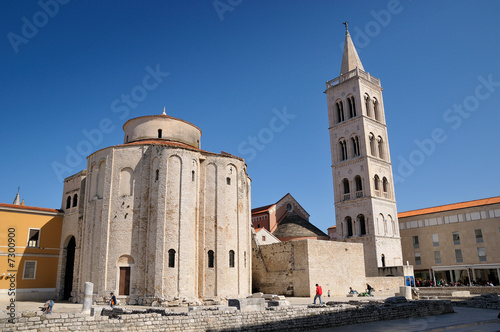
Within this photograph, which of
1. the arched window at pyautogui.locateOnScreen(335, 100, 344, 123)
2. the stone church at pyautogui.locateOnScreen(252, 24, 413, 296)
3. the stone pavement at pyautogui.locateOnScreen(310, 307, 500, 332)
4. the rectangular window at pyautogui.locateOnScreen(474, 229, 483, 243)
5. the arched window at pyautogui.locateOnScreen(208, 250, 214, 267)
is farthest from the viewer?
the arched window at pyautogui.locateOnScreen(335, 100, 344, 123)

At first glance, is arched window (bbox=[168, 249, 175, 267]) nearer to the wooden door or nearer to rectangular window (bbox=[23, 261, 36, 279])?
the wooden door

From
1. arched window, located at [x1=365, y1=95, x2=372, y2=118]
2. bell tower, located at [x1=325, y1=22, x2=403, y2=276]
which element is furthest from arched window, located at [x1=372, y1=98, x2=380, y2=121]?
arched window, located at [x1=365, y1=95, x2=372, y2=118]

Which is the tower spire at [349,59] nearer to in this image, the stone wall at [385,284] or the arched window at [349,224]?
the arched window at [349,224]

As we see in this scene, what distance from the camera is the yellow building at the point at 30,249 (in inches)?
1146

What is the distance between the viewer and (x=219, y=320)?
13891mm

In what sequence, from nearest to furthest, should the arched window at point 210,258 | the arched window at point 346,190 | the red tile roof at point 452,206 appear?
the arched window at point 210,258 < the red tile roof at point 452,206 < the arched window at point 346,190

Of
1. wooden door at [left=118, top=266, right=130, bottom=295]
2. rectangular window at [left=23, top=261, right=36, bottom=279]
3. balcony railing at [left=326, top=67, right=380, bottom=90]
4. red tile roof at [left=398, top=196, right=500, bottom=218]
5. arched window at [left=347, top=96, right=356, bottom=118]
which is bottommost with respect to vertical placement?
wooden door at [left=118, top=266, right=130, bottom=295]

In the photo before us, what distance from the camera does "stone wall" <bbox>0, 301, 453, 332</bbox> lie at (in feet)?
40.2

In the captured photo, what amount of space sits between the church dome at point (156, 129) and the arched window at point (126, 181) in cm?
461

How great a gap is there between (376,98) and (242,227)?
3179cm

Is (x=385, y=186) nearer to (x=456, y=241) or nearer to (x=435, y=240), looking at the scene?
(x=435, y=240)

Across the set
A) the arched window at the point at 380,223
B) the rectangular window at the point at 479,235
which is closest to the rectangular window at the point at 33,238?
the arched window at the point at 380,223

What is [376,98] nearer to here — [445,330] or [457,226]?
[457,226]

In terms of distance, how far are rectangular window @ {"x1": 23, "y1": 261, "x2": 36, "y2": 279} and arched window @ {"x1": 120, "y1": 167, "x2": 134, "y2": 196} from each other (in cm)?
1056
